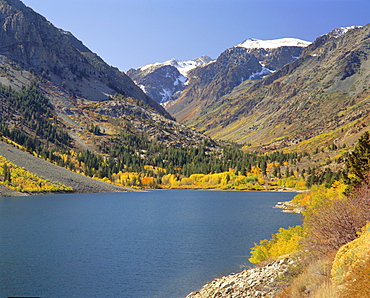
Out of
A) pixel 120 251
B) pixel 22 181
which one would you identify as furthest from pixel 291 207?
pixel 22 181

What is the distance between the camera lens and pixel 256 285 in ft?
91.4

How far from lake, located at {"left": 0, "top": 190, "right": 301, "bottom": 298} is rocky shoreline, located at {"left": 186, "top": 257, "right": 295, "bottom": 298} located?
295 inches

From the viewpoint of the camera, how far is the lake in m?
40.7

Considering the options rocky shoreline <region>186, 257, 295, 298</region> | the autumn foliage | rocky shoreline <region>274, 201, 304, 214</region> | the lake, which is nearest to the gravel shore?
the autumn foliage

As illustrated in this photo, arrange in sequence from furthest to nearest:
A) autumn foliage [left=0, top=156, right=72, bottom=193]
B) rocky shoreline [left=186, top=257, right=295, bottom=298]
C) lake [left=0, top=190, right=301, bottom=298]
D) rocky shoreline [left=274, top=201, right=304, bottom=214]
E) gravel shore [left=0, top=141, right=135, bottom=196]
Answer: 1. gravel shore [left=0, top=141, right=135, bottom=196]
2. autumn foliage [left=0, top=156, right=72, bottom=193]
3. rocky shoreline [left=274, top=201, right=304, bottom=214]
4. lake [left=0, top=190, right=301, bottom=298]
5. rocky shoreline [left=186, top=257, right=295, bottom=298]

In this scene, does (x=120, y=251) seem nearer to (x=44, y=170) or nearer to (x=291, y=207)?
(x=291, y=207)

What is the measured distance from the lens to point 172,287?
131 feet

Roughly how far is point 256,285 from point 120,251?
35740 mm

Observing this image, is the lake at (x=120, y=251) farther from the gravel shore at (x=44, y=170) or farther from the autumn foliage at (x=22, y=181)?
the gravel shore at (x=44, y=170)

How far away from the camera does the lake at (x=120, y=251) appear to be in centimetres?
4069

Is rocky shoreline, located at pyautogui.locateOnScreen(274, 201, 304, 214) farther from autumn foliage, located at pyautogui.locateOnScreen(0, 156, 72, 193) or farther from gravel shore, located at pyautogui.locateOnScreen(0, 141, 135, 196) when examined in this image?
gravel shore, located at pyautogui.locateOnScreen(0, 141, 135, 196)

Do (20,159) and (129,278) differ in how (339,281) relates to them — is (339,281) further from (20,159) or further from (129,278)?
(20,159)

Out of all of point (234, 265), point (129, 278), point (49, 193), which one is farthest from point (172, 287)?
point (49, 193)

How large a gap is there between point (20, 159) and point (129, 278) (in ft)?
514
